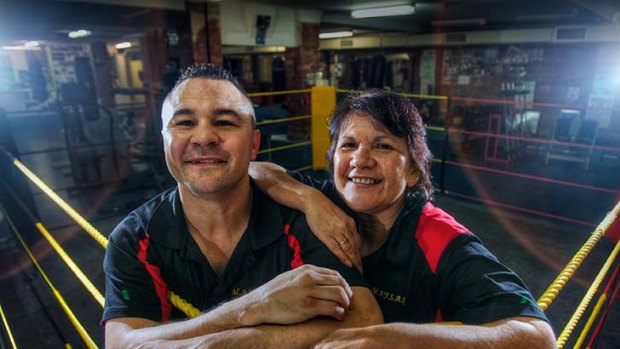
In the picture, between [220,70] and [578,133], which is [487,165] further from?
[220,70]

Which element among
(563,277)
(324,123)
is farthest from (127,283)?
(324,123)

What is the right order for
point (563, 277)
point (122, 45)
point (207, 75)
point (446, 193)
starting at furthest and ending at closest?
point (122, 45) → point (446, 193) → point (207, 75) → point (563, 277)

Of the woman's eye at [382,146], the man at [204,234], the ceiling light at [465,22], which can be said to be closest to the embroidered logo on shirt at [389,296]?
the man at [204,234]

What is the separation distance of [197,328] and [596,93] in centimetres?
997

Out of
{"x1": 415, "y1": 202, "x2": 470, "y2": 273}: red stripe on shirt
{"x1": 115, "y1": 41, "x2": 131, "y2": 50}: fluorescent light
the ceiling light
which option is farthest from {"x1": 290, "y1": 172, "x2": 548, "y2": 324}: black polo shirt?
{"x1": 115, "y1": 41, "x2": 131, "y2": 50}: fluorescent light

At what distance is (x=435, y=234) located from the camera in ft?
3.98

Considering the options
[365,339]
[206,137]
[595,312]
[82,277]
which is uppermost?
[206,137]

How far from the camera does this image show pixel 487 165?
7.18 metres

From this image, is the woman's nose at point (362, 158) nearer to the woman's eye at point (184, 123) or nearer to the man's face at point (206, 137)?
the man's face at point (206, 137)

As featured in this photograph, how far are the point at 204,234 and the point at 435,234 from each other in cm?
74

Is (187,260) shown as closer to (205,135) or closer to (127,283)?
(127,283)

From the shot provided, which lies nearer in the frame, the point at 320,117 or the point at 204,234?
the point at 204,234

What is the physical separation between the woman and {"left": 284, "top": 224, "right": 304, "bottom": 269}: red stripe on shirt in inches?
3.3

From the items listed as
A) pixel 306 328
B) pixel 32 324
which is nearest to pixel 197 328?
pixel 306 328
